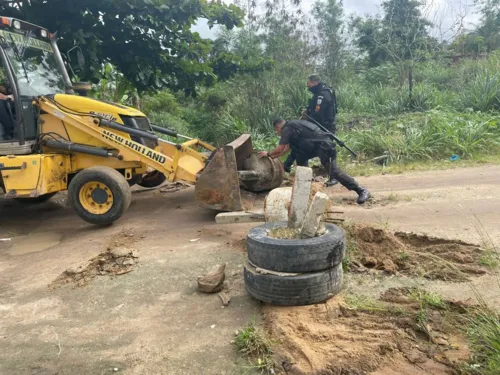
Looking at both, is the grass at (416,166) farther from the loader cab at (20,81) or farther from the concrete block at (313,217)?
the loader cab at (20,81)

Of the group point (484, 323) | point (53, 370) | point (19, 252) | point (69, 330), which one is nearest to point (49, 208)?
Result: point (19, 252)

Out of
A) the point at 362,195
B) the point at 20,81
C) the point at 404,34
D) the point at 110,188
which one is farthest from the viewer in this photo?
the point at 404,34

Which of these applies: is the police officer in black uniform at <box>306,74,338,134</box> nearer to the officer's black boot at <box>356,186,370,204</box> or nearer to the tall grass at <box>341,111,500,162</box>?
the tall grass at <box>341,111,500,162</box>

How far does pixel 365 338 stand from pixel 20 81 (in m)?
6.09

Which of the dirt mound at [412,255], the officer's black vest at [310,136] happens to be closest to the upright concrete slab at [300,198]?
the dirt mound at [412,255]

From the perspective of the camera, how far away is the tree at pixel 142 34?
9.34m

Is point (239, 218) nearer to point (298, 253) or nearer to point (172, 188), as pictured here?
point (298, 253)

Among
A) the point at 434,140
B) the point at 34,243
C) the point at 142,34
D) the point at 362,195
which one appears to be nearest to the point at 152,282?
the point at 34,243

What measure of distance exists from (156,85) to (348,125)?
550 centimetres

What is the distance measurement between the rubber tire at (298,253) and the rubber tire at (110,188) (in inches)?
124

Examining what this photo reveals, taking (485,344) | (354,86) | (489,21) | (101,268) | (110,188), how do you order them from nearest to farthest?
(485,344) → (101,268) → (110,188) → (354,86) → (489,21)

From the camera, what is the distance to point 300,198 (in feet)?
13.1

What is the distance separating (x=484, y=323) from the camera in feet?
9.36

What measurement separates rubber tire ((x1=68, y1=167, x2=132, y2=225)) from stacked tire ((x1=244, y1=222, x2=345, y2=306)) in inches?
126
